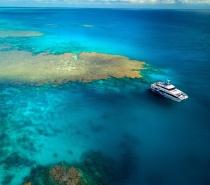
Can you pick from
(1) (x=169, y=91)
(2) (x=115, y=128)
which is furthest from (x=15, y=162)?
(1) (x=169, y=91)

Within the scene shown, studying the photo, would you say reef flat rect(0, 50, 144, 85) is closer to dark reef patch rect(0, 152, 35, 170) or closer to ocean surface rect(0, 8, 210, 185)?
ocean surface rect(0, 8, 210, 185)

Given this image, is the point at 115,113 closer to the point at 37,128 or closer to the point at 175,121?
the point at 175,121

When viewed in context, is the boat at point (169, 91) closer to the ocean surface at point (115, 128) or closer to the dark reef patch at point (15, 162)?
the ocean surface at point (115, 128)

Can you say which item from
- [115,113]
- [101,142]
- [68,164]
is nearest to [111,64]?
[115,113]

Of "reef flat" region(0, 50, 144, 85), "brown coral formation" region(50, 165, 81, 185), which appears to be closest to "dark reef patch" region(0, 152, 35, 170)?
"brown coral formation" region(50, 165, 81, 185)

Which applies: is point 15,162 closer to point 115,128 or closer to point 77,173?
point 77,173

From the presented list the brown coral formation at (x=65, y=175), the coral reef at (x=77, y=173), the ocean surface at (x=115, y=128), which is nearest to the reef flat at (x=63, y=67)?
the ocean surface at (x=115, y=128)
